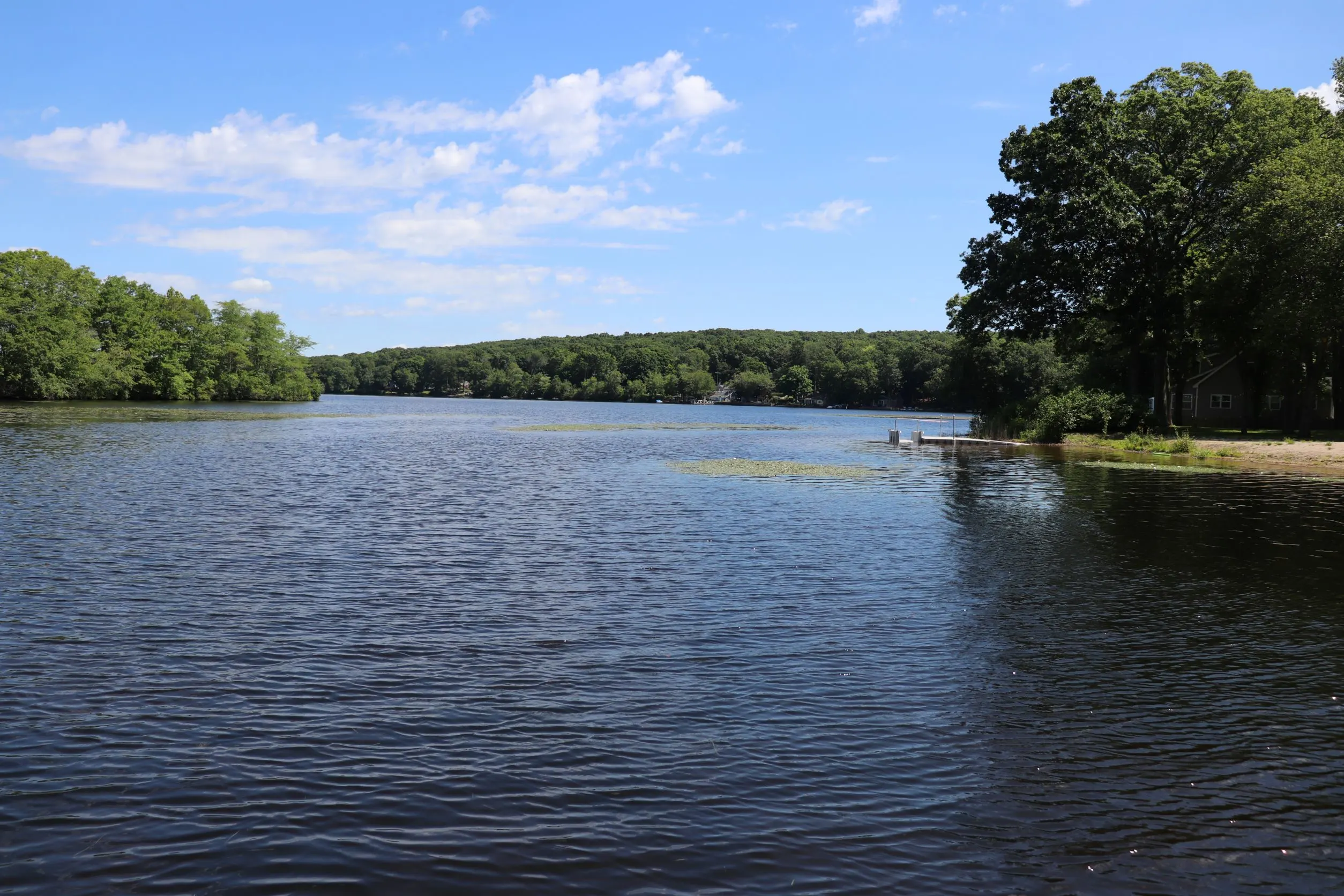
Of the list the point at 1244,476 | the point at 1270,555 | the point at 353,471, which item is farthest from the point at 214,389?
the point at 1270,555

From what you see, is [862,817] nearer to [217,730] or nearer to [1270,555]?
[217,730]

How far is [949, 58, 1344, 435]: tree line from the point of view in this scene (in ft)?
179

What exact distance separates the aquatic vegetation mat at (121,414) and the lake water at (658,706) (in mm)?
50460

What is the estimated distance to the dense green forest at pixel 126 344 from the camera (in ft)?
331

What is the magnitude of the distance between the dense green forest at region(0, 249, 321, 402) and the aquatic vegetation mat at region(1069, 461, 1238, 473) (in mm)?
103072

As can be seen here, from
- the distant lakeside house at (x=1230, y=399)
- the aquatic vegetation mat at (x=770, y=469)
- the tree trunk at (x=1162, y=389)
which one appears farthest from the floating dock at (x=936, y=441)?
the aquatic vegetation mat at (x=770, y=469)

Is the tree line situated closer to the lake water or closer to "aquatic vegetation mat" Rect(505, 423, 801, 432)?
"aquatic vegetation mat" Rect(505, 423, 801, 432)

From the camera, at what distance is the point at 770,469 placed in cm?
4378

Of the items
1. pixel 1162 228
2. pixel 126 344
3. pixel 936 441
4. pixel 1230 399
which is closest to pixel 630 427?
pixel 936 441

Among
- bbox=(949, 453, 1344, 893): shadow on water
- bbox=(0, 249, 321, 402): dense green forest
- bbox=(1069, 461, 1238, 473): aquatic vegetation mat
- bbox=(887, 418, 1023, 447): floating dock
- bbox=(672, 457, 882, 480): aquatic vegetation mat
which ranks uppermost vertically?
bbox=(0, 249, 321, 402): dense green forest

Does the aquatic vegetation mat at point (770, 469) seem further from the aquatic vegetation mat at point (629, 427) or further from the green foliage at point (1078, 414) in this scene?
the aquatic vegetation mat at point (629, 427)

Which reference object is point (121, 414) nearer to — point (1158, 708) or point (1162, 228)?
point (1162, 228)

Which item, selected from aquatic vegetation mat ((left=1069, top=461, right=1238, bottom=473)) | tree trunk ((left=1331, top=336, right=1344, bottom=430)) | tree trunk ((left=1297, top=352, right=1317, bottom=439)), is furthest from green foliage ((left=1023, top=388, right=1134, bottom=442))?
aquatic vegetation mat ((left=1069, top=461, right=1238, bottom=473))

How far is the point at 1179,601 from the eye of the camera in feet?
55.9
